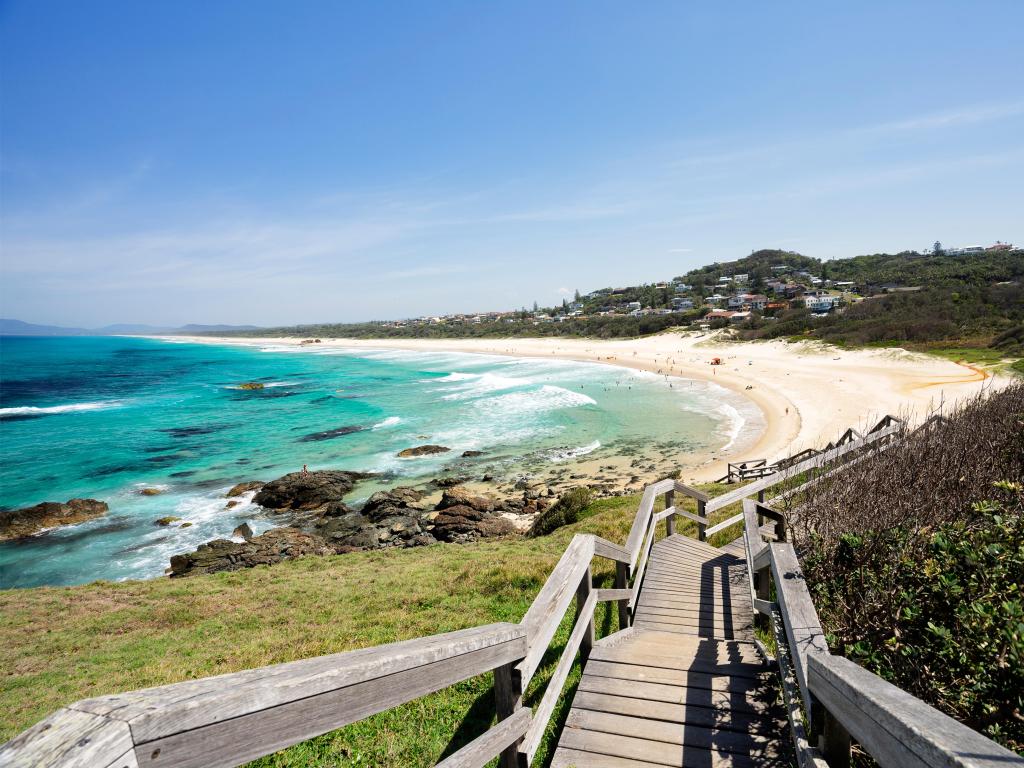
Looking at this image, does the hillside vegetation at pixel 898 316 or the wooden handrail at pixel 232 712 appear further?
the hillside vegetation at pixel 898 316

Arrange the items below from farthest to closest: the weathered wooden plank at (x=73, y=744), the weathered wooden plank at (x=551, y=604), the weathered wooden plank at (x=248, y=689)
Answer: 1. the weathered wooden plank at (x=551, y=604)
2. the weathered wooden plank at (x=248, y=689)
3. the weathered wooden plank at (x=73, y=744)

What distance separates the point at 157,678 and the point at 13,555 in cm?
1917

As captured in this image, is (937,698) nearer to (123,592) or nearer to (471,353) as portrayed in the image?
(123,592)

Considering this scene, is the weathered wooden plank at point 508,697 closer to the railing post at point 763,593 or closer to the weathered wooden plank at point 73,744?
the weathered wooden plank at point 73,744

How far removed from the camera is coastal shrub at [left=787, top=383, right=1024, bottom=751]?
2357 millimetres

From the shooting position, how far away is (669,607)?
20.0 feet

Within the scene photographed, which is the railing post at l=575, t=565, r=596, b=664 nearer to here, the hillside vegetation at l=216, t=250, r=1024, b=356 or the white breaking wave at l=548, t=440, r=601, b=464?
the white breaking wave at l=548, t=440, r=601, b=464

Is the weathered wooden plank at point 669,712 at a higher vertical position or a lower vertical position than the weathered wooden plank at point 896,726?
lower

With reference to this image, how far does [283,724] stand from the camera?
1393 mm

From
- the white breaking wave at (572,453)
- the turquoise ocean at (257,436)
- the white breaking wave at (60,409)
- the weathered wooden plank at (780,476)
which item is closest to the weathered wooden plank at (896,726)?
the weathered wooden plank at (780,476)

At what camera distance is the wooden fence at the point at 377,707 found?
3.35 feet

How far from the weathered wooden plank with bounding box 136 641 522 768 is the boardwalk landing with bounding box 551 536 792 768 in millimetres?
2028

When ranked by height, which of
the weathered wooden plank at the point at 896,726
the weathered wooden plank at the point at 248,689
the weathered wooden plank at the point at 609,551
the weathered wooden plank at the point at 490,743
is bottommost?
the weathered wooden plank at the point at 609,551

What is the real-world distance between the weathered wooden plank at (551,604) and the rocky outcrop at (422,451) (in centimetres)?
2686
